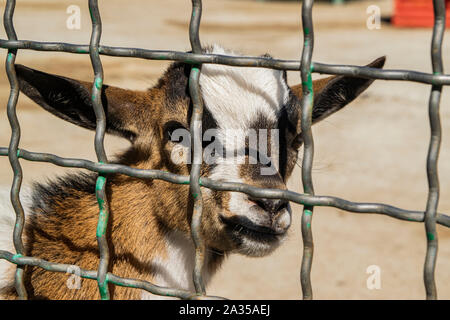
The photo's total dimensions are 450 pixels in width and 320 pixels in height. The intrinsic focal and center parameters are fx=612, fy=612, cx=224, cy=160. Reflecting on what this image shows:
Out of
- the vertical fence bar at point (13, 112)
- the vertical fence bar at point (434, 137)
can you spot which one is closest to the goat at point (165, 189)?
the vertical fence bar at point (13, 112)

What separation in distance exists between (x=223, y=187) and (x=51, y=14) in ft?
58.2

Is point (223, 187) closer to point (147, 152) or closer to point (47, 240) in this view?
point (147, 152)

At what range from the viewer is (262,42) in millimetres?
15445

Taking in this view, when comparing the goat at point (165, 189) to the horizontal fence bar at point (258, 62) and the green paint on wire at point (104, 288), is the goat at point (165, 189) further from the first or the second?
the green paint on wire at point (104, 288)

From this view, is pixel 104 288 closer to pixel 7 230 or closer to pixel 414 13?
pixel 7 230

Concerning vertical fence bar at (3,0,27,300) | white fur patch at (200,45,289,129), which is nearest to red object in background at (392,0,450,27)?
white fur patch at (200,45,289,129)

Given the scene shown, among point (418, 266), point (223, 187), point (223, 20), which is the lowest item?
point (418, 266)

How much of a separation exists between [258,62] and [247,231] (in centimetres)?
95

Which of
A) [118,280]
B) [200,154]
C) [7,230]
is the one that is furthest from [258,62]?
[7,230]

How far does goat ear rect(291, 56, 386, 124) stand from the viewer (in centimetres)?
288

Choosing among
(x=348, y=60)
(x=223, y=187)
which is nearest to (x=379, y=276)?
(x=223, y=187)

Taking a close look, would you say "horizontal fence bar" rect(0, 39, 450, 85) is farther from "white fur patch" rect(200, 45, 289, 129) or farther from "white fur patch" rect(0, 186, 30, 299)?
"white fur patch" rect(0, 186, 30, 299)

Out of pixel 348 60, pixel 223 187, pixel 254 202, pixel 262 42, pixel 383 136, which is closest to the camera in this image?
pixel 223 187

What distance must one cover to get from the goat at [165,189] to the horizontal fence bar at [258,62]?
294mm
